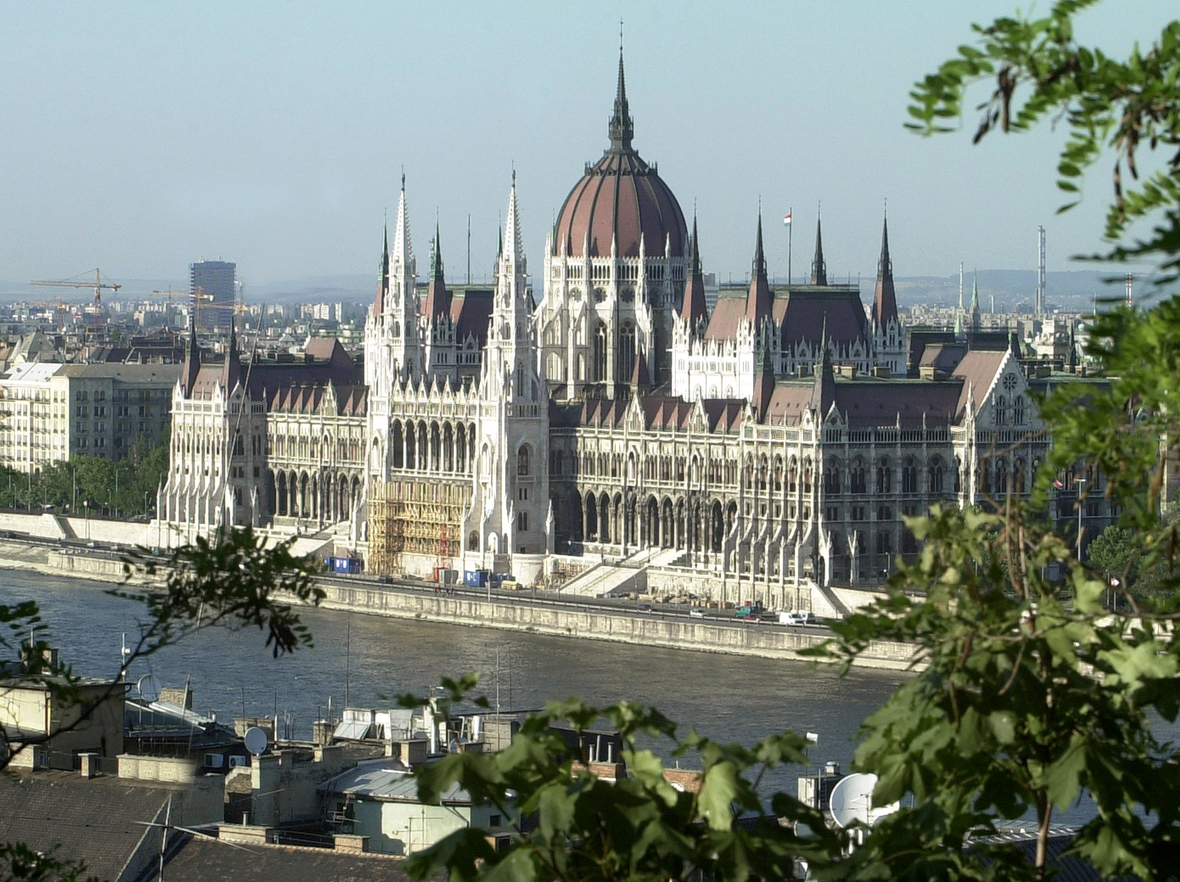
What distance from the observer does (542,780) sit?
11844 millimetres

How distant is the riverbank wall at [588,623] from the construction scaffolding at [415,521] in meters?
5.76

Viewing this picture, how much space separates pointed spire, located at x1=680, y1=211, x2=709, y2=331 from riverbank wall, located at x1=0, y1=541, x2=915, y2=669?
17.6 meters

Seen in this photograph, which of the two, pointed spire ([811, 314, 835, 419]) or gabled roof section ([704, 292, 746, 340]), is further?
gabled roof section ([704, 292, 746, 340])

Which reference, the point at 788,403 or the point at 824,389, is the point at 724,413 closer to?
the point at 788,403

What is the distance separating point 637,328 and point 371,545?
13707 millimetres

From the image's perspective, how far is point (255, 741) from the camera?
40.3 meters

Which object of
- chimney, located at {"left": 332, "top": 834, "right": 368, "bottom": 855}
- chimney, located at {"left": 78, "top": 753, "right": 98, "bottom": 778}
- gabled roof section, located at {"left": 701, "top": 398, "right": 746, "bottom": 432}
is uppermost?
gabled roof section, located at {"left": 701, "top": 398, "right": 746, "bottom": 432}

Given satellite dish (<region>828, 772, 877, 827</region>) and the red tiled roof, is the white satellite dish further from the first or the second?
the red tiled roof

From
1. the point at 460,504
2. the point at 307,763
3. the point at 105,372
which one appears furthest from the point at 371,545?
the point at 307,763

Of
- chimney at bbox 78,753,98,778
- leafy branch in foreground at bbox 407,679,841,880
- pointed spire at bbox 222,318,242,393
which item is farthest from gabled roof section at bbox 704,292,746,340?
leafy branch in foreground at bbox 407,679,841,880

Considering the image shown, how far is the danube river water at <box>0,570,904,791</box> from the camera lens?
224 feet

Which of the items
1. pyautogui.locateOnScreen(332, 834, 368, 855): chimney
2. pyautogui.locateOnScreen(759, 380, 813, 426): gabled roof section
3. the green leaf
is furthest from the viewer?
pyautogui.locateOnScreen(759, 380, 813, 426): gabled roof section

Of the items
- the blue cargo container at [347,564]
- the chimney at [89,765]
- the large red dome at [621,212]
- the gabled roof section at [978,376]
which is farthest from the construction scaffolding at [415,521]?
the chimney at [89,765]

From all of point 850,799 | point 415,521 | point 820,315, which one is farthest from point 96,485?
point 850,799
